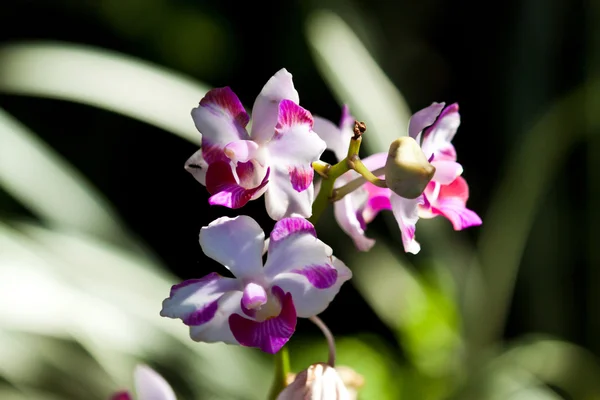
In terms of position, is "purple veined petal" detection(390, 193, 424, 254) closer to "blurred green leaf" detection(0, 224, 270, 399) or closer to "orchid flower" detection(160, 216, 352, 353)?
"orchid flower" detection(160, 216, 352, 353)

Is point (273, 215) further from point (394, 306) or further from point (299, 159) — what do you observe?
point (394, 306)

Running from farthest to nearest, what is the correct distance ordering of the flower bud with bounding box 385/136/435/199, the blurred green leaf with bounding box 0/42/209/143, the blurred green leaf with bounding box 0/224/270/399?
the blurred green leaf with bounding box 0/42/209/143
the blurred green leaf with bounding box 0/224/270/399
the flower bud with bounding box 385/136/435/199

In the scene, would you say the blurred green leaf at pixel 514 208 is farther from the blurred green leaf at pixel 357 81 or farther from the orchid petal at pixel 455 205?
the orchid petal at pixel 455 205

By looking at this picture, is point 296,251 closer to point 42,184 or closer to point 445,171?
point 445,171

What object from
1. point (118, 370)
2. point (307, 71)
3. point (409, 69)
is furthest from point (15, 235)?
point (409, 69)

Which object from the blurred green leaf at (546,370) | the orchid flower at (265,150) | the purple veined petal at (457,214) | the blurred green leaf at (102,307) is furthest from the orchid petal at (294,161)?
the blurred green leaf at (546,370)

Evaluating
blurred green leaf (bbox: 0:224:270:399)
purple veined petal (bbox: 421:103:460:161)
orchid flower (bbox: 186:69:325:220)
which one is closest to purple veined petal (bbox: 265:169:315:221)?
orchid flower (bbox: 186:69:325:220)

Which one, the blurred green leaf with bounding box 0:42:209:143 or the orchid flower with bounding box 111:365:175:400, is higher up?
the blurred green leaf with bounding box 0:42:209:143
